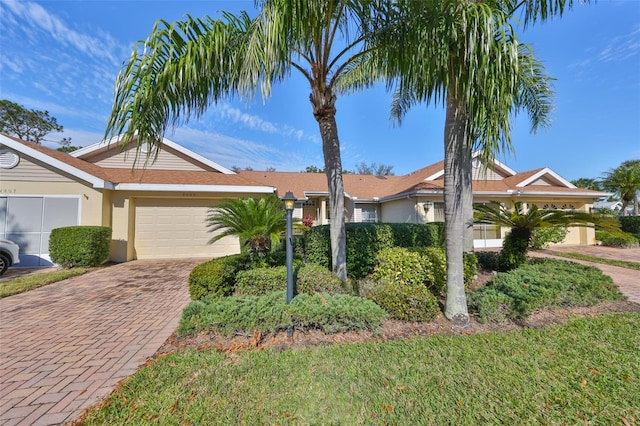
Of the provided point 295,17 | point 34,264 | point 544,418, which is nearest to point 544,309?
point 544,418

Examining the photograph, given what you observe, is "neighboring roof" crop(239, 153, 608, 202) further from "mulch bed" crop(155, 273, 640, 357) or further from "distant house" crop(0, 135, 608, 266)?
"mulch bed" crop(155, 273, 640, 357)

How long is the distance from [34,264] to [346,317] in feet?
39.4

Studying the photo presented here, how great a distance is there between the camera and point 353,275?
6.46 m

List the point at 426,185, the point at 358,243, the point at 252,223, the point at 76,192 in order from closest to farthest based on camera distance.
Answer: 1. the point at 252,223
2. the point at 358,243
3. the point at 76,192
4. the point at 426,185

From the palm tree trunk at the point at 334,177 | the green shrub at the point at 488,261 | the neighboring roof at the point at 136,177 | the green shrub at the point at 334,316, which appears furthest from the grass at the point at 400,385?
the neighboring roof at the point at 136,177

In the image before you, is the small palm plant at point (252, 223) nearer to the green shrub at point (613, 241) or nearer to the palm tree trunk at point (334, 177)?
the palm tree trunk at point (334, 177)

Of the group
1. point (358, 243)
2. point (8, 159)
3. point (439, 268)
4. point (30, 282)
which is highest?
point (8, 159)

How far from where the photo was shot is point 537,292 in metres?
4.54

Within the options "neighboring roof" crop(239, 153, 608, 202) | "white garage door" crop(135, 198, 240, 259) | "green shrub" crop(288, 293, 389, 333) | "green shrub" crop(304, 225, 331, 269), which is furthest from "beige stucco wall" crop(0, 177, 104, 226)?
"green shrub" crop(288, 293, 389, 333)

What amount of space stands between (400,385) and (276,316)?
190cm

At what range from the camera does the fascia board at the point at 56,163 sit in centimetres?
871

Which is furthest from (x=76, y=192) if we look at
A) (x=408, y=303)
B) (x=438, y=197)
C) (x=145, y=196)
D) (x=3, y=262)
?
(x=438, y=197)

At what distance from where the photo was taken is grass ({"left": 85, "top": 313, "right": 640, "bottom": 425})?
7.20 ft

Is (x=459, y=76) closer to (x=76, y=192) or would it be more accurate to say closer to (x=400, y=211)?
(x=400, y=211)
